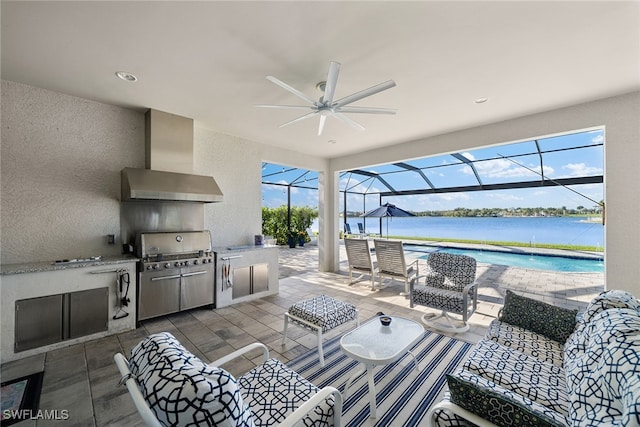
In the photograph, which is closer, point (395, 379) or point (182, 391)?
point (182, 391)

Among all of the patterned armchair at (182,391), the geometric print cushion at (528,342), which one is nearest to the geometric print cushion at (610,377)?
the geometric print cushion at (528,342)

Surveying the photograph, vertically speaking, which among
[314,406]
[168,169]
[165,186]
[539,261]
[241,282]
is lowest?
[539,261]

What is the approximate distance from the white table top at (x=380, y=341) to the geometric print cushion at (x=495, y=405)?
2.45 feet

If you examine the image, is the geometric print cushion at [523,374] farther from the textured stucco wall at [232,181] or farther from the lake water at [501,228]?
the lake water at [501,228]

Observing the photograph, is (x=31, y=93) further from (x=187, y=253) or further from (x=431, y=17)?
(x=431, y=17)

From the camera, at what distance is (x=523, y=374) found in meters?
1.68

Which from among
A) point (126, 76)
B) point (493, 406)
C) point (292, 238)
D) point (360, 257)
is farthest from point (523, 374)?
point (292, 238)

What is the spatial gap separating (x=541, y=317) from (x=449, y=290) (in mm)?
1233

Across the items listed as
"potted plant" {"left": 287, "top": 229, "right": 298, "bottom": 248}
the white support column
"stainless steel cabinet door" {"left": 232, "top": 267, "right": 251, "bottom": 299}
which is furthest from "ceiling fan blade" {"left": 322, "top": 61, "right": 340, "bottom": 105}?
"potted plant" {"left": 287, "top": 229, "right": 298, "bottom": 248}

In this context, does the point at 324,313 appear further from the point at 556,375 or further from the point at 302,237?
the point at 302,237

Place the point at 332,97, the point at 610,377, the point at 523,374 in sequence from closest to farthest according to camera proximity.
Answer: the point at 610,377 → the point at 523,374 → the point at 332,97

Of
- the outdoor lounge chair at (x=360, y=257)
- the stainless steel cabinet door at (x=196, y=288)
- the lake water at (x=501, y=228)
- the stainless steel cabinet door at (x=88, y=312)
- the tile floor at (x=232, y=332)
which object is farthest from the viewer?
the lake water at (x=501, y=228)

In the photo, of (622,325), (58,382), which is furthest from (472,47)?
(58,382)

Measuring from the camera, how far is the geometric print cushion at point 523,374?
1.48 m
